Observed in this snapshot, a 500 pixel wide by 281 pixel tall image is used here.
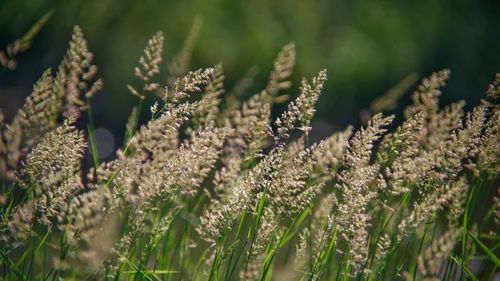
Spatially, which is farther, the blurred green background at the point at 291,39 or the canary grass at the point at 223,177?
the blurred green background at the point at 291,39

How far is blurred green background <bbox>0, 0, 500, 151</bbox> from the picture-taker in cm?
974

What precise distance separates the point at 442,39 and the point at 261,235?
419 inches

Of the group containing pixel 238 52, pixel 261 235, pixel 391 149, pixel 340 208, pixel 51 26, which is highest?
pixel 238 52

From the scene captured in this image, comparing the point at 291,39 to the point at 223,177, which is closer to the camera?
the point at 223,177

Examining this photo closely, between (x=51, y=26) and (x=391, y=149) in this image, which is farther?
(x=51, y=26)

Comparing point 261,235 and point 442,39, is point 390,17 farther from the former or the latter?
point 261,235

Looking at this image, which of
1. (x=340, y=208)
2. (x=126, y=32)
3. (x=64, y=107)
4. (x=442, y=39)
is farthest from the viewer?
(x=442, y=39)

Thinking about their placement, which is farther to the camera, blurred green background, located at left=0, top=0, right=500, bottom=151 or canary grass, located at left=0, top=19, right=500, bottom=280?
blurred green background, located at left=0, top=0, right=500, bottom=151

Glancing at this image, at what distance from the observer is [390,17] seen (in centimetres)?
1124

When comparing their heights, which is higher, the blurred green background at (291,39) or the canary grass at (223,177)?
the blurred green background at (291,39)

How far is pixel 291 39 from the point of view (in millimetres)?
10508

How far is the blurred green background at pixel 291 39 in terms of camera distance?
9742 mm

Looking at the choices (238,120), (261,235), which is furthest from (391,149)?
(238,120)

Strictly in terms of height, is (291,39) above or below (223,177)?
above
